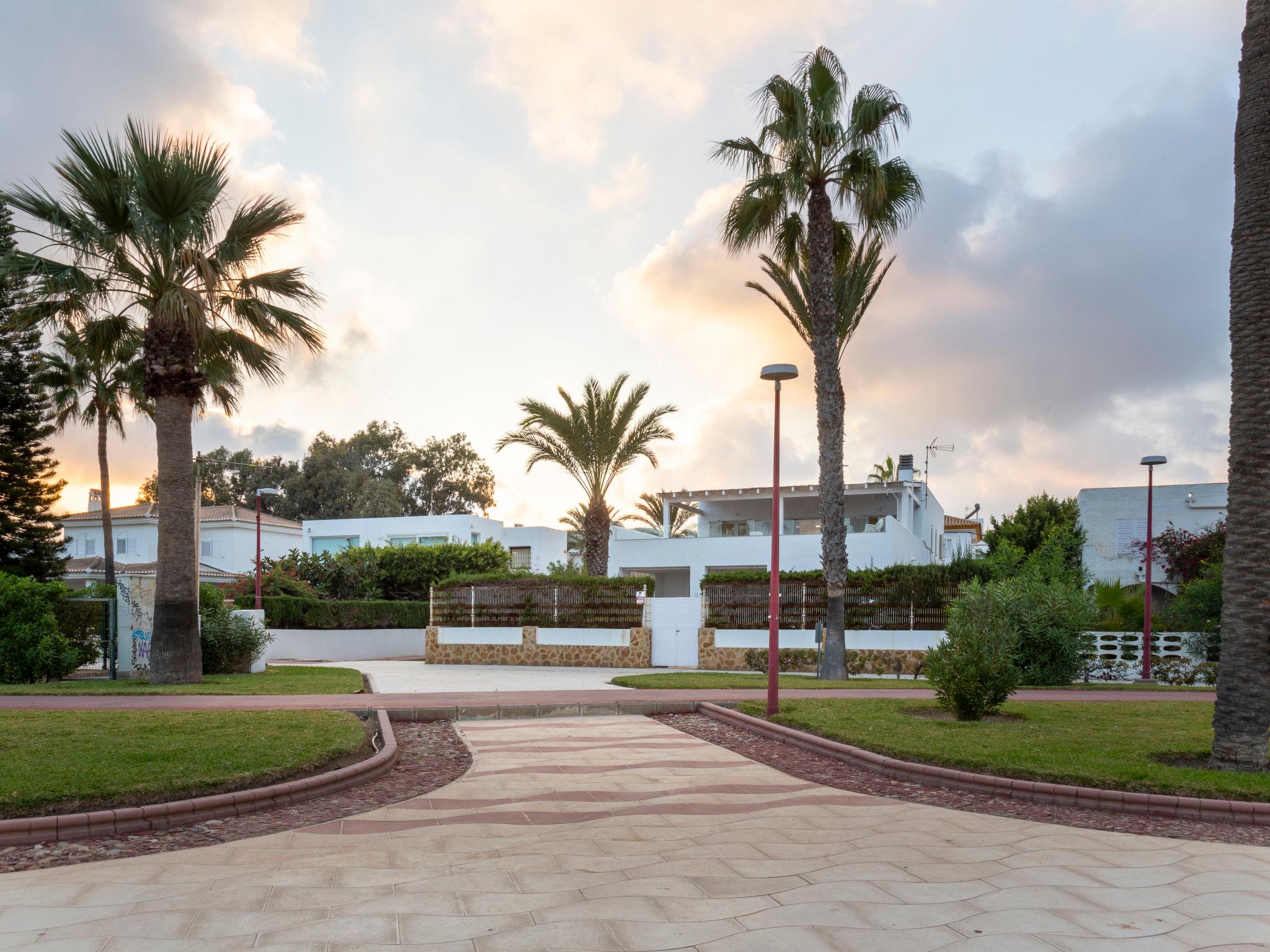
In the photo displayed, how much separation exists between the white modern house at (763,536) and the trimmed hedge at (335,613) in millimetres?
9167

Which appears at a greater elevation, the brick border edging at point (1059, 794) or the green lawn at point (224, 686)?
the brick border edging at point (1059, 794)

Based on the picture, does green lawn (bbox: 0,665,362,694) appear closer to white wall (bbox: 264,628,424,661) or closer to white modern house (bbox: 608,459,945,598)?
white wall (bbox: 264,628,424,661)

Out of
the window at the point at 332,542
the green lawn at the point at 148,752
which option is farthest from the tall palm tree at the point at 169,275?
the window at the point at 332,542

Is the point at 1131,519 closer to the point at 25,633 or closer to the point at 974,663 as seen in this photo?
the point at 974,663

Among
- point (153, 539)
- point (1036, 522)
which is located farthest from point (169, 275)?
point (153, 539)

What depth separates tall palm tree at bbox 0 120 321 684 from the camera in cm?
1619

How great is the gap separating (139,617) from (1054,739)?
743 inches

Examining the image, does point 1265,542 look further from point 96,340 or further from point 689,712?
point 96,340

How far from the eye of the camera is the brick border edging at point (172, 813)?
6.56m

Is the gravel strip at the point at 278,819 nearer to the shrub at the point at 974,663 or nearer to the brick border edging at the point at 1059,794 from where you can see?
the brick border edging at the point at 1059,794

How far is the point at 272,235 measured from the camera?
18.1 meters

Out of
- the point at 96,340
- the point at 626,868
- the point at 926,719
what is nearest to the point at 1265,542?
the point at 926,719

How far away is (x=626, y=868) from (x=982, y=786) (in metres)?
4.40

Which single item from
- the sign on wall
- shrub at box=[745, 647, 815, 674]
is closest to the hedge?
shrub at box=[745, 647, 815, 674]
